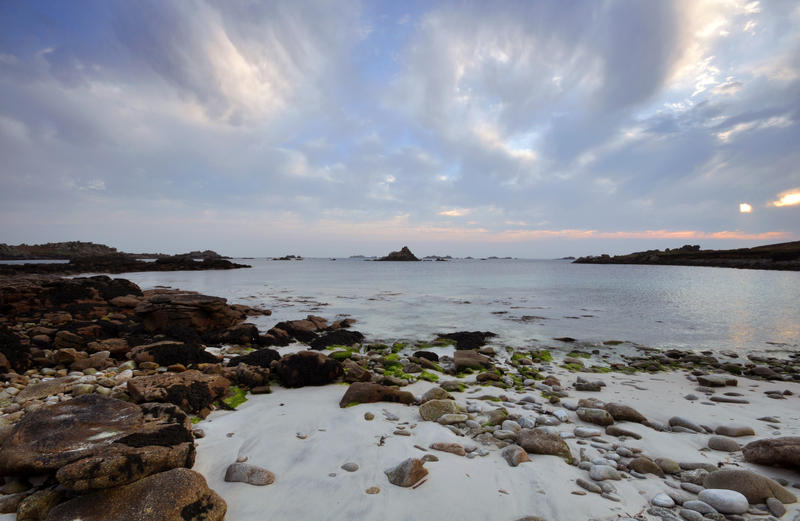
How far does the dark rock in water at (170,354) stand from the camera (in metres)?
7.88

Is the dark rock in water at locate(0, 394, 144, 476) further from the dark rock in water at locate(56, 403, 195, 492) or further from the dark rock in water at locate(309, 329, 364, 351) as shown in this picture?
the dark rock in water at locate(309, 329, 364, 351)

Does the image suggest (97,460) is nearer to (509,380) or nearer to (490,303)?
(509,380)

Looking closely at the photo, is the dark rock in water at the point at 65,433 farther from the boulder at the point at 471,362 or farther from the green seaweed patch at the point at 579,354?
the green seaweed patch at the point at 579,354

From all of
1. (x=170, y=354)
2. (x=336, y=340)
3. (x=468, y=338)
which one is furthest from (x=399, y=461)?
(x=468, y=338)

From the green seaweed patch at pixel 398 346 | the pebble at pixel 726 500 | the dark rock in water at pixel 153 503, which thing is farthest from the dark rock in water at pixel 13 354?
the pebble at pixel 726 500

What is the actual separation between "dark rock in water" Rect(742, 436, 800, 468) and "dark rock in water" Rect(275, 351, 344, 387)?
6490mm

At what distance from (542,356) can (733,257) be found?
10656cm

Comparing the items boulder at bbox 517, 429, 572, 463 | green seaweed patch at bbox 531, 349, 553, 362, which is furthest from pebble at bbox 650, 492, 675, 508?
green seaweed patch at bbox 531, 349, 553, 362

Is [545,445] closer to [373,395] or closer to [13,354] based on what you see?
[373,395]

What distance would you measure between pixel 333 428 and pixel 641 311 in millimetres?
22797

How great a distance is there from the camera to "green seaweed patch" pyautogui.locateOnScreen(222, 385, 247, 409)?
19.8 ft

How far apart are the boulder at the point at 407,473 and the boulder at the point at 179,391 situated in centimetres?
339

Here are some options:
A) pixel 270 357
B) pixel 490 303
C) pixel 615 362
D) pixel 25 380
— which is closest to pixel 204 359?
pixel 270 357

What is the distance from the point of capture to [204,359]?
8352 mm
